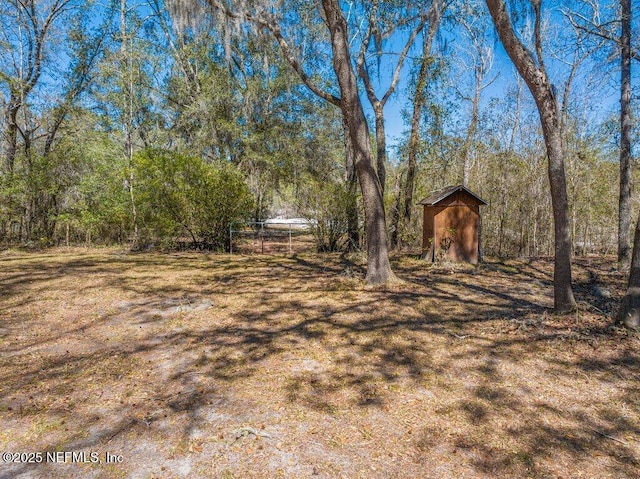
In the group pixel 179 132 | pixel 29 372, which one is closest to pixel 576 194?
pixel 29 372

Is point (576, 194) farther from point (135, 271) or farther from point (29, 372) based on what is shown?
point (29, 372)

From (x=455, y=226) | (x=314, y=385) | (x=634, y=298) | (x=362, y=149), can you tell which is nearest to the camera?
(x=314, y=385)

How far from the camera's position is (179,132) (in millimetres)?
14656

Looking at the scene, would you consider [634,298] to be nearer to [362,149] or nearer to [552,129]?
[552,129]

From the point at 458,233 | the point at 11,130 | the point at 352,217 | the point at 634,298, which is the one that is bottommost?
the point at 634,298

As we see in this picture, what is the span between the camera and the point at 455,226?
831 centimetres

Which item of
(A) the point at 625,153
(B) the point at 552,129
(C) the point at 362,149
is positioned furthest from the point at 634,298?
(A) the point at 625,153

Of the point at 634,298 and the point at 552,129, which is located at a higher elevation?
the point at 552,129

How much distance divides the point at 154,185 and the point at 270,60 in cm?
765

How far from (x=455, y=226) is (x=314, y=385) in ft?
21.9

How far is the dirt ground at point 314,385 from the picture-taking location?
6.27 ft

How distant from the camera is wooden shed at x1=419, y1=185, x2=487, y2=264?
8.26m

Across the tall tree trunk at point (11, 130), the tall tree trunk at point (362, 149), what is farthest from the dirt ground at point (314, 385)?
the tall tree trunk at point (11, 130)

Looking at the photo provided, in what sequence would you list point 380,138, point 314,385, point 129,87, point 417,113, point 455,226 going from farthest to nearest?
point 129,87, point 417,113, point 380,138, point 455,226, point 314,385
